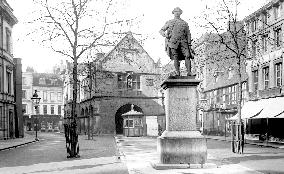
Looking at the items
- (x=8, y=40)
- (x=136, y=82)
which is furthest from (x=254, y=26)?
(x=8, y=40)

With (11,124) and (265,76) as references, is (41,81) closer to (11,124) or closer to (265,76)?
(11,124)

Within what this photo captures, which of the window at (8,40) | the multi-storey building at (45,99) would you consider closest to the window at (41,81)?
the multi-storey building at (45,99)

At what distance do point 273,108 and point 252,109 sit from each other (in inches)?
169

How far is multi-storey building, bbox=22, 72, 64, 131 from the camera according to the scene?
83.9 m

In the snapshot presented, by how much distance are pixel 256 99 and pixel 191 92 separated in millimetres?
24471

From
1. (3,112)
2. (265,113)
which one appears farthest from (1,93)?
(265,113)

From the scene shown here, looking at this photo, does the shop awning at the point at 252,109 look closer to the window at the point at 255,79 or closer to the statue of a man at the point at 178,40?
the window at the point at 255,79

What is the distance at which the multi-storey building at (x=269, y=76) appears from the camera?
2934 cm

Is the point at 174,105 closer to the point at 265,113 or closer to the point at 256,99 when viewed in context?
the point at 265,113

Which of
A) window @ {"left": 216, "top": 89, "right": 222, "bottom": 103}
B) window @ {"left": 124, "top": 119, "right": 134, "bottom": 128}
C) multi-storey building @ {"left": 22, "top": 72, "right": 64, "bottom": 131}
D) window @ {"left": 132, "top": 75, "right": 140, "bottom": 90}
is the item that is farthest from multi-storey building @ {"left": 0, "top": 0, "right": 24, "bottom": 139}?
multi-storey building @ {"left": 22, "top": 72, "right": 64, "bottom": 131}

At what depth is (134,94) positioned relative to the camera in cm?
4894

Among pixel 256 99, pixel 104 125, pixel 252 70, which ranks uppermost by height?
pixel 252 70

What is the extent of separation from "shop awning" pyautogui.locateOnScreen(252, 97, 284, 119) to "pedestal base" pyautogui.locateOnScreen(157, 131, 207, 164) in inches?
651

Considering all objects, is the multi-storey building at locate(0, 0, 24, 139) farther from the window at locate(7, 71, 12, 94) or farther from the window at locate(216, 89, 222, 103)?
the window at locate(216, 89, 222, 103)
